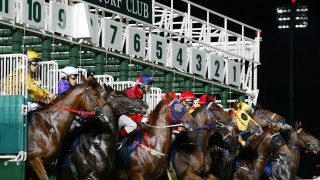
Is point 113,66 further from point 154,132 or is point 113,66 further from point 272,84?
point 272,84

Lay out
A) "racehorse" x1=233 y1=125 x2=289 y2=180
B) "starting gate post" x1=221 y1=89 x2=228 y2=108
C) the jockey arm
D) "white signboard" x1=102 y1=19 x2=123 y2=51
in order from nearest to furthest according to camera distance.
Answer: the jockey arm < "racehorse" x1=233 y1=125 x2=289 y2=180 < "white signboard" x1=102 y1=19 x2=123 y2=51 < "starting gate post" x1=221 y1=89 x2=228 y2=108

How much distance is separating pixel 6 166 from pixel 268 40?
20514 mm

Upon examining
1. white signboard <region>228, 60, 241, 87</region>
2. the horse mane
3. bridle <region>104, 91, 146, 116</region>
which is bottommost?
the horse mane

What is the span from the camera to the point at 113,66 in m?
23.0

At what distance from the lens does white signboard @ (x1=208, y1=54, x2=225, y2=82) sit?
25.4 m

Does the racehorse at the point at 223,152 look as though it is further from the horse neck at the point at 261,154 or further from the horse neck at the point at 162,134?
the horse neck at the point at 162,134

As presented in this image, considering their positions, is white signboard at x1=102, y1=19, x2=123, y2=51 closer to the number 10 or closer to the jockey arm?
the number 10

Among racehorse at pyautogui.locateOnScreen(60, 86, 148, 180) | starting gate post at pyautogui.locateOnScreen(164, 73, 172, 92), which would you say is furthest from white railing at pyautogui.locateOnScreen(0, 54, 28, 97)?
starting gate post at pyautogui.locateOnScreen(164, 73, 172, 92)

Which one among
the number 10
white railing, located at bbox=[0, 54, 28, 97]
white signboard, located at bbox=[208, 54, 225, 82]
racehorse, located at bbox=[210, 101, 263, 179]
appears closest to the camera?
white railing, located at bbox=[0, 54, 28, 97]

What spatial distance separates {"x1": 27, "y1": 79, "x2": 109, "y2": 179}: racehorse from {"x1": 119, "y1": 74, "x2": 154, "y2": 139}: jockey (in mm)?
1751

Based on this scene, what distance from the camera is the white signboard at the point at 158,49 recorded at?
23.1 meters

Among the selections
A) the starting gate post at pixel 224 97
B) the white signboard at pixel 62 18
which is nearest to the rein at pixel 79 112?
the white signboard at pixel 62 18

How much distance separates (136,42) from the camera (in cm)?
2241

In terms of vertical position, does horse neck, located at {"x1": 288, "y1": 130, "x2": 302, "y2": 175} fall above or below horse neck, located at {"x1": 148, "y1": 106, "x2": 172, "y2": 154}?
below
